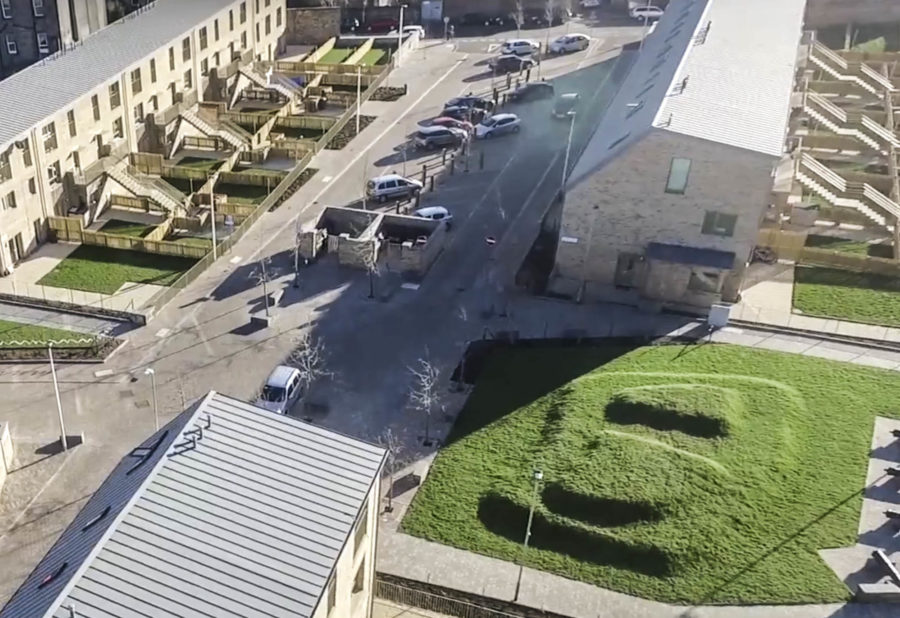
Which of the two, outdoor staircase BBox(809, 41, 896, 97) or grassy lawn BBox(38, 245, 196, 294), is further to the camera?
outdoor staircase BBox(809, 41, 896, 97)

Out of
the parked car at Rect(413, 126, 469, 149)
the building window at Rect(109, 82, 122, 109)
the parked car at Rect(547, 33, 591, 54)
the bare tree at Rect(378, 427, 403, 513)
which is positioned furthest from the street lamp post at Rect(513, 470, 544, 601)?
the parked car at Rect(547, 33, 591, 54)

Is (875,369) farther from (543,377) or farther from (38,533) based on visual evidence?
(38,533)

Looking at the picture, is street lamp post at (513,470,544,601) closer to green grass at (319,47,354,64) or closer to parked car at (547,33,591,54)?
green grass at (319,47,354,64)

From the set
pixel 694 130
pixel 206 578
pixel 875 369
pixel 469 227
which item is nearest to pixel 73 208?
pixel 469 227

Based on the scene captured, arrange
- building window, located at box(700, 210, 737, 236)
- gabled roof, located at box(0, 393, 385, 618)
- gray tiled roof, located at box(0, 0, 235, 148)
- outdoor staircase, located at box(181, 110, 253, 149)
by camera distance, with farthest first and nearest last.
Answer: outdoor staircase, located at box(181, 110, 253, 149)
gray tiled roof, located at box(0, 0, 235, 148)
building window, located at box(700, 210, 737, 236)
gabled roof, located at box(0, 393, 385, 618)

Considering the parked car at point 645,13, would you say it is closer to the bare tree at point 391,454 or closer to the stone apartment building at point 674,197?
the stone apartment building at point 674,197

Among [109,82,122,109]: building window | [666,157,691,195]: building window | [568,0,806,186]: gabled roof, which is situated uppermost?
[568,0,806,186]: gabled roof
